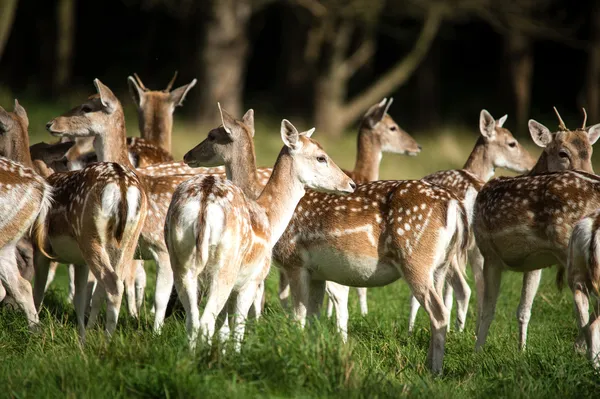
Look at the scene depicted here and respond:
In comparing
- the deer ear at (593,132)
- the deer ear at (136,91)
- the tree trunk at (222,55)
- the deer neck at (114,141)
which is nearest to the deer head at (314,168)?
the deer neck at (114,141)

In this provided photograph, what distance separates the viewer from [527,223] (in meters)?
6.38

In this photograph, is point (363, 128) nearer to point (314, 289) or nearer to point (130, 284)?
point (314, 289)

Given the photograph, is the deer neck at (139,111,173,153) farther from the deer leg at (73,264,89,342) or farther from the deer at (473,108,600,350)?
the deer at (473,108,600,350)

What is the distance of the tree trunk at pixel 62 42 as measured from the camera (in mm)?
21062

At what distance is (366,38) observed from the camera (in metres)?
18.6

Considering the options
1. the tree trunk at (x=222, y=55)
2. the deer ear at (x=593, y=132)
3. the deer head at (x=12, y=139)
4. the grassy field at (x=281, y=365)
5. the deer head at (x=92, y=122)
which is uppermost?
the tree trunk at (x=222, y=55)

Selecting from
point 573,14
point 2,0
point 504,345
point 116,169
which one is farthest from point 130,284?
point 573,14

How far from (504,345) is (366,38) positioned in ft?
42.0

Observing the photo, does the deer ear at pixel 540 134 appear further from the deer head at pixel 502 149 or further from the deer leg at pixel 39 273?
the deer leg at pixel 39 273

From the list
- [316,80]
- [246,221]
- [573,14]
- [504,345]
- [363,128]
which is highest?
[573,14]

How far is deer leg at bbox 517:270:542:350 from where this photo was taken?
6.71 m

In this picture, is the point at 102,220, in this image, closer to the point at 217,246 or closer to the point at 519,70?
the point at 217,246

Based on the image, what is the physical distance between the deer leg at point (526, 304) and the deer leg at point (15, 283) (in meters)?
3.40

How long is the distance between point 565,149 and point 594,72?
12.6 metres
